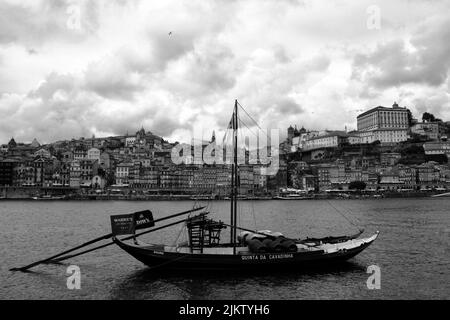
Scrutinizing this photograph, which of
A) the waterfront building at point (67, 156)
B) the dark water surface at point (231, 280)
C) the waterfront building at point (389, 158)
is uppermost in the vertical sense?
the waterfront building at point (67, 156)

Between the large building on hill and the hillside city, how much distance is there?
0.39 meters

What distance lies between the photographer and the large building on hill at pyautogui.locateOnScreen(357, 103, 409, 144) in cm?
17862

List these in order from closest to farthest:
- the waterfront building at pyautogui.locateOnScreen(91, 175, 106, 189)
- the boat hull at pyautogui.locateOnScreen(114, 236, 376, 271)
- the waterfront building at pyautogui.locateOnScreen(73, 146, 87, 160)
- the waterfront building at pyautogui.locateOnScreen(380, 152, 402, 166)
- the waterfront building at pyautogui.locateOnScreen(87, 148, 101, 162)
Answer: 1. the boat hull at pyautogui.locateOnScreen(114, 236, 376, 271)
2. the waterfront building at pyautogui.locateOnScreen(91, 175, 106, 189)
3. the waterfront building at pyautogui.locateOnScreen(380, 152, 402, 166)
4. the waterfront building at pyautogui.locateOnScreen(73, 146, 87, 160)
5. the waterfront building at pyautogui.locateOnScreen(87, 148, 101, 162)

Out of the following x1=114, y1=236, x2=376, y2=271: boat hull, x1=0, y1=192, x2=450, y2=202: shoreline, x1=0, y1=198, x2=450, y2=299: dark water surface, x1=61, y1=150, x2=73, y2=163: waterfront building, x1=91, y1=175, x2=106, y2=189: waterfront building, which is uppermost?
x1=61, y1=150, x2=73, y2=163: waterfront building

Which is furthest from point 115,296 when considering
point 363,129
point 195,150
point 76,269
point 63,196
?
point 363,129

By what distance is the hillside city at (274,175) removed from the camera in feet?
473

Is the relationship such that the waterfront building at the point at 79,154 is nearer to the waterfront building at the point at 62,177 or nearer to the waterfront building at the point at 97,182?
the waterfront building at the point at 62,177

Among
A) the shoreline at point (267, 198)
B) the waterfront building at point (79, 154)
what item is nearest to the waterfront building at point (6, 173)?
the shoreline at point (267, 198)

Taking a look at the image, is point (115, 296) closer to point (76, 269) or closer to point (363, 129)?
point (76, 269)

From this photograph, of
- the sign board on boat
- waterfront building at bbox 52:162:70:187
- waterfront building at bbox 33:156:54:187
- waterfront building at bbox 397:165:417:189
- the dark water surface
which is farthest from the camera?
waterfront building at bbox 397:165:417:189
